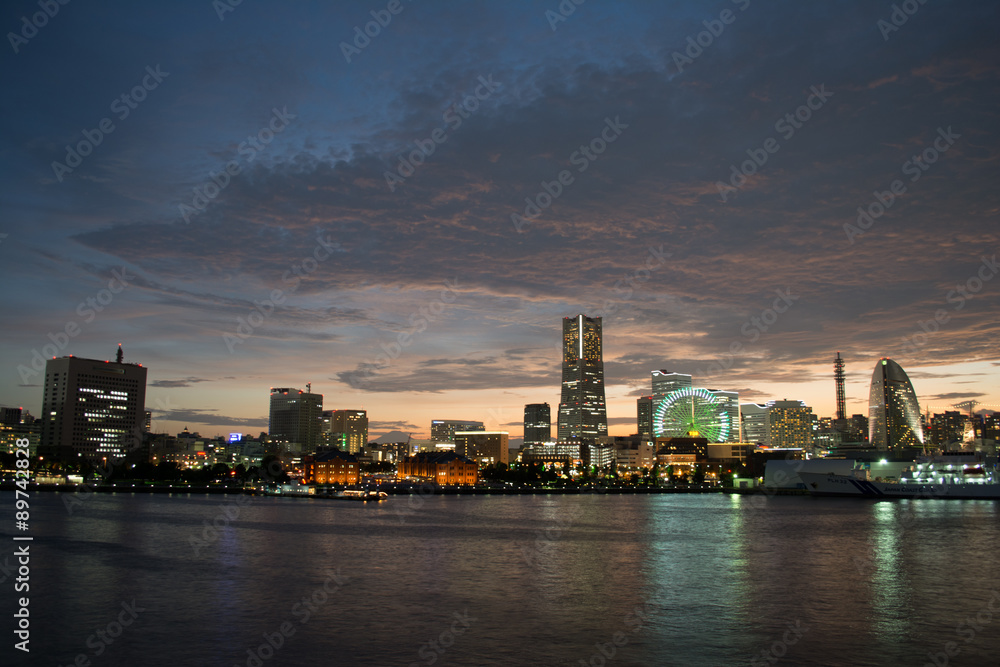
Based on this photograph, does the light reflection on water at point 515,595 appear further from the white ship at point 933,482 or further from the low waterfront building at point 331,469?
the low waterfront building at point 331,469

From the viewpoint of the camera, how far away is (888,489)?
13900 centimetres

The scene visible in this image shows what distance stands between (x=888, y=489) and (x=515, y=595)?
12953cm

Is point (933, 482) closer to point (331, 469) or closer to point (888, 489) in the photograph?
point (888, 489)

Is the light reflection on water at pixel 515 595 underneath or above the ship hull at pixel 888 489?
above

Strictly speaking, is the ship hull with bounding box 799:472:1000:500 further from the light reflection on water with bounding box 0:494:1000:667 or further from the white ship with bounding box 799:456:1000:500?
the light reflection on water with bounding box 0:494:1000:667

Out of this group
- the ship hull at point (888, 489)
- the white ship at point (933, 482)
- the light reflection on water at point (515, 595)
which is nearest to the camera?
the light reflection on water at point (515, 595)

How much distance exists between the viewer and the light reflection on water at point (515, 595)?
23.8m

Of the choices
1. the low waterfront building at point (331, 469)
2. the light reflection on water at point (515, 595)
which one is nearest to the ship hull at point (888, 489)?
the light reflection on water at point (515, 595)

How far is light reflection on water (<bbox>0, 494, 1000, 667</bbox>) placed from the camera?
23797 mm

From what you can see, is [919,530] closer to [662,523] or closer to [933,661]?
[662,523]

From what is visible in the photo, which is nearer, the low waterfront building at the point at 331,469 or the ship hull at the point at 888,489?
the ship hull at the point at 888,489

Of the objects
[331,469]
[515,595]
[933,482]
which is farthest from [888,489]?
[515,595]

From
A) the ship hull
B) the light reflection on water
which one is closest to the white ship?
the ship hull

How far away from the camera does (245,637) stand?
2527 cm
